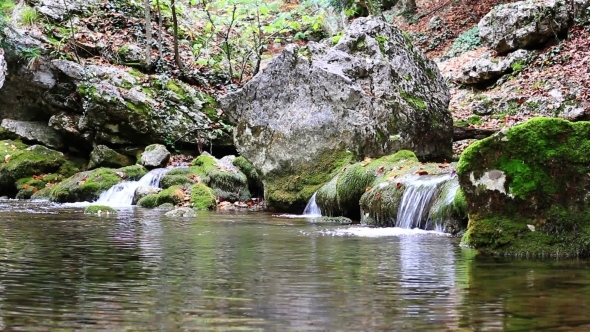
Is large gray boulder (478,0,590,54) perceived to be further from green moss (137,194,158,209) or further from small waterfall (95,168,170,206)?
green moss (137,194,158,209)

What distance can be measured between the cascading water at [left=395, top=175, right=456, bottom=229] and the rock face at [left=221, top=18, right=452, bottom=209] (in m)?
3.89

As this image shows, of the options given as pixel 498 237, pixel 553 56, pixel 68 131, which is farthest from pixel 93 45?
pixel 498 237

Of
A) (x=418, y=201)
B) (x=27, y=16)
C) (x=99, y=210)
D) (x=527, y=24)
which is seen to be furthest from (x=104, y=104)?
(x=527, y=24)

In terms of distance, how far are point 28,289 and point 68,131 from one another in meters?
16.7

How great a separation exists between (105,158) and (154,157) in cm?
202

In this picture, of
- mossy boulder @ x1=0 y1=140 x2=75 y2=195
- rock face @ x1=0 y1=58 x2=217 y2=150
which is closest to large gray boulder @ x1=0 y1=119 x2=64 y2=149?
rock face @ x1=0 y1=58 x2=217 y2=150

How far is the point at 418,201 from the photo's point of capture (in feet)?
32.6

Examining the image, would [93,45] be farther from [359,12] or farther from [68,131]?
[359,12]

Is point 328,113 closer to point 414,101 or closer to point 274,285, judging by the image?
point 414,101

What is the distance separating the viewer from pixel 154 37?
24062mm

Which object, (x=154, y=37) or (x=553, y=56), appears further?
(x=154, y=37)

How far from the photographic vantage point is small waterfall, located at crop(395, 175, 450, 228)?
969 cm

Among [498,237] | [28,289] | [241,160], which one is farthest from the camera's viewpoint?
[241,160]

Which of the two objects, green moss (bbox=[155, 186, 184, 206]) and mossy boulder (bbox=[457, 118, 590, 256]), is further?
green moss (bbox=[155, 186, 184, 206])
